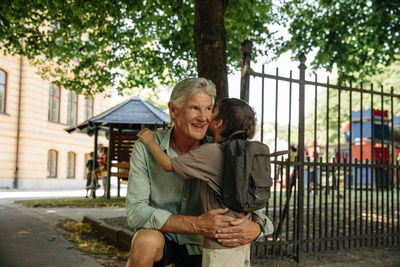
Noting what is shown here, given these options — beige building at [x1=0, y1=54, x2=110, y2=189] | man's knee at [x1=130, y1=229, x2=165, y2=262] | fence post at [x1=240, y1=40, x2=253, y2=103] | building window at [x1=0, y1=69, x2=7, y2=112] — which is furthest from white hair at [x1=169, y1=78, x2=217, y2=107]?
building window at [x1=0, y1=69, x2=7, y2=112]

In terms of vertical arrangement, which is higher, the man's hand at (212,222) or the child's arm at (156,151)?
the child's arm at (156,151)

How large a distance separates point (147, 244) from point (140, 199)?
30 cm

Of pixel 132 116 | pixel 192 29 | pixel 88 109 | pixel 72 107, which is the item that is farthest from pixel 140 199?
pixel 88 109

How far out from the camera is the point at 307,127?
35.9 meters

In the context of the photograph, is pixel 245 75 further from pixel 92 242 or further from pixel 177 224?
pixel 92 242

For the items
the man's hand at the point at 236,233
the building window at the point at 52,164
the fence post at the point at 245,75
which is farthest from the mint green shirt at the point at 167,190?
the building window at the point at 52,164

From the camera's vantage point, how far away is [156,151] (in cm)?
236

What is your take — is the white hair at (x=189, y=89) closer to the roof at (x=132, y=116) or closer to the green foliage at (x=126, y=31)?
the green foliage at (x=126, y=31)

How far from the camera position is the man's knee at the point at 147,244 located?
225 centimetres

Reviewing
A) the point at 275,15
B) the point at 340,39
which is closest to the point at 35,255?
the point at 340,39

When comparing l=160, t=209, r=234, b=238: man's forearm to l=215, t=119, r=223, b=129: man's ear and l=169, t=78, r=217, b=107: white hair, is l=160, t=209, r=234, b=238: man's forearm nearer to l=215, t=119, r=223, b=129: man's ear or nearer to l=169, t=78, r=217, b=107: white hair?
l=215, t=119, r=223, b=129: man's ear

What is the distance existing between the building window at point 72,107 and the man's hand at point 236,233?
80.5 ft

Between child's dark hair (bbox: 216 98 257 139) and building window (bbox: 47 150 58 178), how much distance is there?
23.1 m

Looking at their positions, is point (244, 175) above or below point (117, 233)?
above
